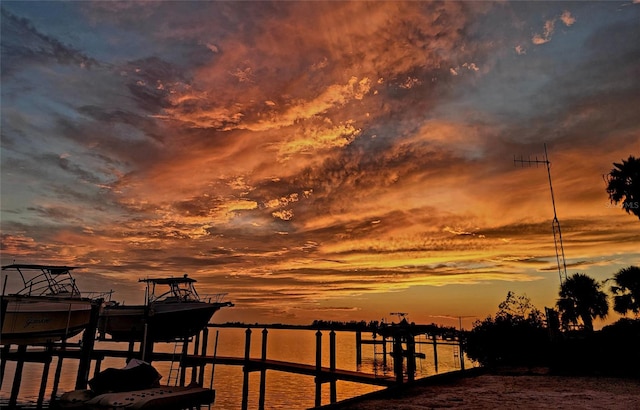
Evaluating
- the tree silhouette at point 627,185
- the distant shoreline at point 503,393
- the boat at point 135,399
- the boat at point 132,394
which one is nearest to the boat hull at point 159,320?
the boat at point 132,394

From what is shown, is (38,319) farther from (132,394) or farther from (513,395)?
(513,395)

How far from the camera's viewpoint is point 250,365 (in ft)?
99.8

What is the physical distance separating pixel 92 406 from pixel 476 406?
13429 millimetres

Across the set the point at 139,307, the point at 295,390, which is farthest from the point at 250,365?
the point at 295,390

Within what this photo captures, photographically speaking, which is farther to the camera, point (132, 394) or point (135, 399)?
point (132, 394)

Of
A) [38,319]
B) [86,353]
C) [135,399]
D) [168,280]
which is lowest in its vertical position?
[135,399]

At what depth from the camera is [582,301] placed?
43.7 meters

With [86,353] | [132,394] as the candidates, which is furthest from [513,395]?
[86,353]

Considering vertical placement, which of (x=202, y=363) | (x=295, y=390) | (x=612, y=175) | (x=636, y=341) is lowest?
(x=295, y=390)

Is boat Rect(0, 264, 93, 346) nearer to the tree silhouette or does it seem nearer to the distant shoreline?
the distant shoreline

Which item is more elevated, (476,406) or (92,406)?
(476,406)

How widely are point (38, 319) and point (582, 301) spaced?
1942 inches

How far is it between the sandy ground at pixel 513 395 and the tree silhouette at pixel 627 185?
21995 mm

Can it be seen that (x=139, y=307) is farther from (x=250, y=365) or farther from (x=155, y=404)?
(x=155, y=404)
